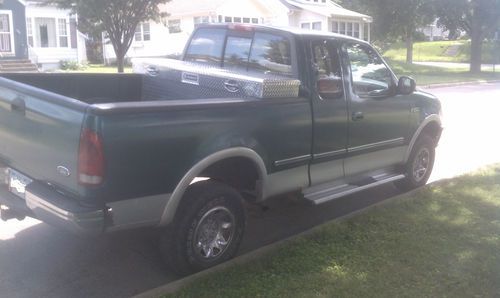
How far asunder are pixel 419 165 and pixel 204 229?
11.6 ft

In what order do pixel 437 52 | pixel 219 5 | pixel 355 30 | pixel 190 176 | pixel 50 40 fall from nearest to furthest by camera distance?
pixel 190 176 < pixel 50 40 < pixel 219 5 < pixel 355 30 < pixel 437 52

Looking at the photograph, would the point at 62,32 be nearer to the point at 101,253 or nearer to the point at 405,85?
the point at 405,85

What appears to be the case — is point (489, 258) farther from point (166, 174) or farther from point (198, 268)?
point (166, 174)

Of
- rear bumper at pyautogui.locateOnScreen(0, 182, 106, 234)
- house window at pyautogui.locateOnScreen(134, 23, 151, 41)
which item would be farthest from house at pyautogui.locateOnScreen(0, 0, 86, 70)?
rear bumper at pyautogui.locateOnScreen(0, 182, 106, 234)

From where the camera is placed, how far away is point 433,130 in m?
7.06

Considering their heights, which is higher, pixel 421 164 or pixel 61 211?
pixel 61 211

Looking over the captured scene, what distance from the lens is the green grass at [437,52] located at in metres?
54.5

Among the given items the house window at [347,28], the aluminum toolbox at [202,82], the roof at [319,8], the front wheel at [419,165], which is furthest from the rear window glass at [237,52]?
the house window at [347,28]

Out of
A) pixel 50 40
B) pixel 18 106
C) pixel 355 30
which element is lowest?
pixel 18 106

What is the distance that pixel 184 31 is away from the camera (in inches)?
1412

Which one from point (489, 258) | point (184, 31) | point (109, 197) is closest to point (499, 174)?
point (489, 258)

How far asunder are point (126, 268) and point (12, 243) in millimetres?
1167

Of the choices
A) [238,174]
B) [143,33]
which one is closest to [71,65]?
[143,33]

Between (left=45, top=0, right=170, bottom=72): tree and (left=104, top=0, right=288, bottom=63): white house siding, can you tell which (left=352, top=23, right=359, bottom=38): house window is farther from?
(left=45, top=0, right=170, bottom=72): tree
